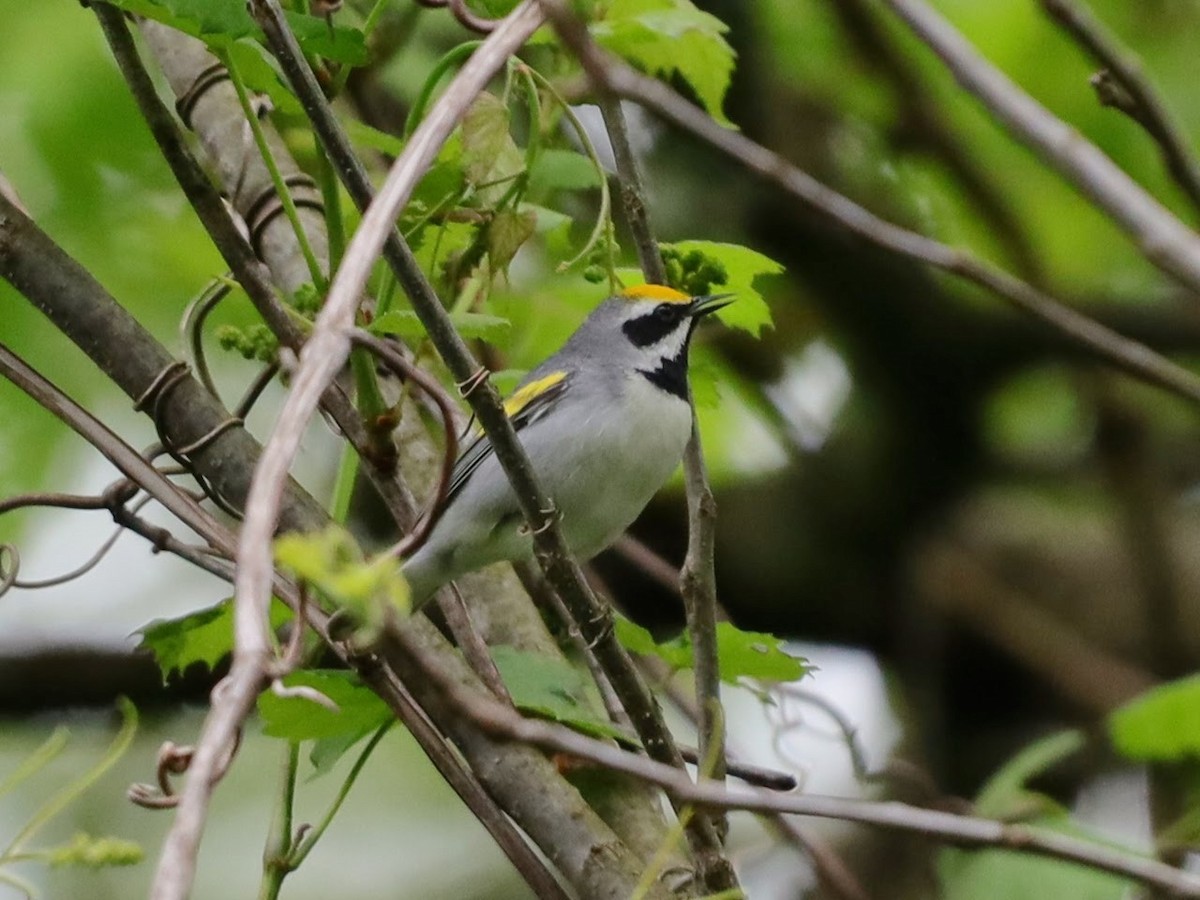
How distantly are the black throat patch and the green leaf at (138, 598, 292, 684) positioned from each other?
1.09 m

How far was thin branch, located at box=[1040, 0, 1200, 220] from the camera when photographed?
1.29 metres

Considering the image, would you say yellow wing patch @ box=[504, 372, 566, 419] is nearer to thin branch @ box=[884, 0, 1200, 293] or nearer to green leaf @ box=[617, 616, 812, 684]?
green leaf @ box=[617, 616, 812, 684]

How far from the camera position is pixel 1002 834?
1.04 m

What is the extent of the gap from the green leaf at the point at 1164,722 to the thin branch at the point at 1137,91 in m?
1.55

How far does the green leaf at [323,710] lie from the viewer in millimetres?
2021

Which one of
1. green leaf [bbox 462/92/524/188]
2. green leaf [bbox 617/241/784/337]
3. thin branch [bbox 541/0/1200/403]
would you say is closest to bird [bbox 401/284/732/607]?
green leaf [bbox 617/241/784/337]

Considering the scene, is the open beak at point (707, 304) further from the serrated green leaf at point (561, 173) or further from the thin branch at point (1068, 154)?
the thin branch at point (1068, 154)

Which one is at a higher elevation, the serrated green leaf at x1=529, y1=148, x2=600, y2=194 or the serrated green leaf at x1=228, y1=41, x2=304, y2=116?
the serrated green leaf at x1=228, y1=41, x2=304, y2=116

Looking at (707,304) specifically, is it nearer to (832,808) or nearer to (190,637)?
(190,637)

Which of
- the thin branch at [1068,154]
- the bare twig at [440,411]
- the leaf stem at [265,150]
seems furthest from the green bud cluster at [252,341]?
the thin branch at [1068,154]

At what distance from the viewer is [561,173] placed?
263 centimetres

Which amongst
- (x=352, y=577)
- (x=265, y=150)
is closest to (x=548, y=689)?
(x=265, y=150)

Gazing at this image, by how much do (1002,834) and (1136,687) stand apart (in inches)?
119

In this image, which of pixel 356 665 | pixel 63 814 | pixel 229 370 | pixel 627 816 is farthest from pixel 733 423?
pixel 63 814
